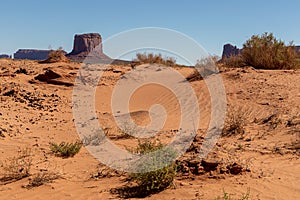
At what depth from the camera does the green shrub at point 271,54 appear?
15820 mm

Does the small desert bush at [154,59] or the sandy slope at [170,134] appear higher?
the small desert bush at [154,59]

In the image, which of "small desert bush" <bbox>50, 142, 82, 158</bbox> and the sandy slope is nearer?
the sandy slope

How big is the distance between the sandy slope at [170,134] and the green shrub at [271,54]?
1938 mm

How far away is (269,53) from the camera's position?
16.0 meters

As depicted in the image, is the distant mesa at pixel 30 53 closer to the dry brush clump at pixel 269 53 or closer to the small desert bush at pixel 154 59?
the small desert bush at pixel 154 59

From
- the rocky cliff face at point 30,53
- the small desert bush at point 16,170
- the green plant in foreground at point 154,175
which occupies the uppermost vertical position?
the rocky cliff face at point 30,53

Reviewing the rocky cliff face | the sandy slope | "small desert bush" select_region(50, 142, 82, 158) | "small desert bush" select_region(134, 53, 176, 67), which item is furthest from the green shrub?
the rocky cliff face

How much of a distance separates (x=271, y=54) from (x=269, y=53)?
99mm

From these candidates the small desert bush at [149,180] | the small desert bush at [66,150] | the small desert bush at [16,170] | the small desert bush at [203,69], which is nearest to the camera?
the small desert bush at [149,180]

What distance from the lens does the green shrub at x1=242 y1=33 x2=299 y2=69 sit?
15.8 metres

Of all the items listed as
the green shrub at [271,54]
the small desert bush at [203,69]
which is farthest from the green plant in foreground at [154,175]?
the green shrub at [271,54]

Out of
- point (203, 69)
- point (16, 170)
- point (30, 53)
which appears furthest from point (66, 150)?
point (30, 53)

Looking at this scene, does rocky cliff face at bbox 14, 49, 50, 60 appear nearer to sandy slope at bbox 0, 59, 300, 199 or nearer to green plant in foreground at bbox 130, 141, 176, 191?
sandy slope at bbox 0, 59, 300, 199

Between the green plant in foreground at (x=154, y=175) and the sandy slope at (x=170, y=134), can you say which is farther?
the sandy slope at (x=170, y=134)
